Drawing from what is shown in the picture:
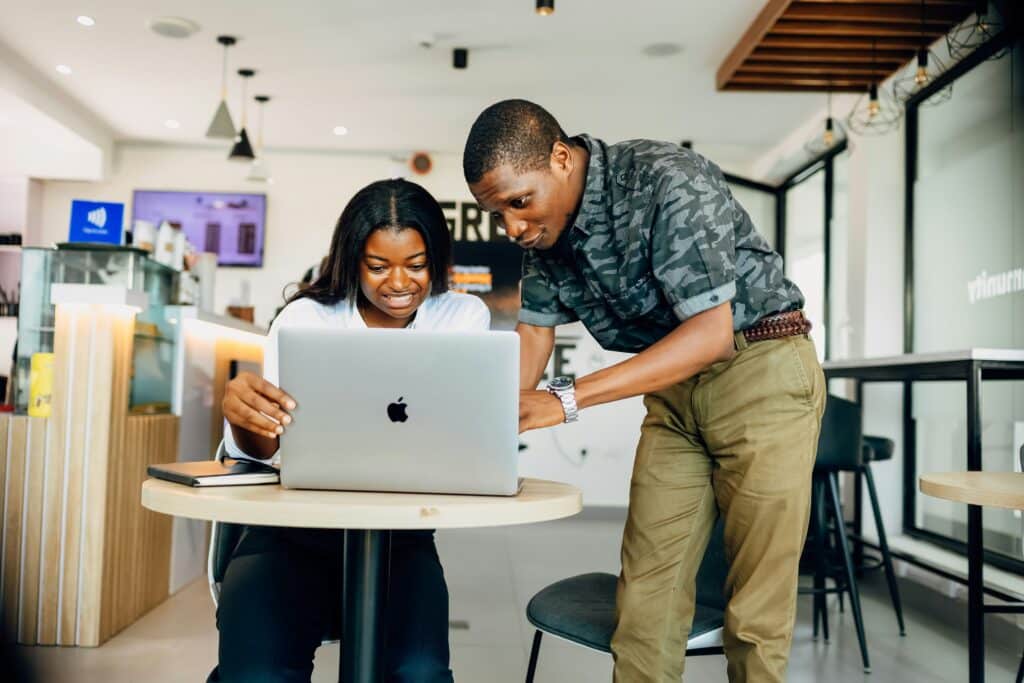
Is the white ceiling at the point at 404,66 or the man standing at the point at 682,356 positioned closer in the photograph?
the man standing at the point at 682,356

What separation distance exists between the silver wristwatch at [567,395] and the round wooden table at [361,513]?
0.35 ft

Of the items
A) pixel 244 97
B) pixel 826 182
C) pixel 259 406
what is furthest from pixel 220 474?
pixel 826 182

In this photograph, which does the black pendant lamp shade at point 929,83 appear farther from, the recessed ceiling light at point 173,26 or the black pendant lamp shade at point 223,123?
the recessed ceiling light at point 173,26

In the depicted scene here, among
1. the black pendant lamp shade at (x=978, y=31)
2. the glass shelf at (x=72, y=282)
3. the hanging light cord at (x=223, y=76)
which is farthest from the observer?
the hanging light cord at (x=223, y=76)

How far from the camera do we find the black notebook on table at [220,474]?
3.75 ft

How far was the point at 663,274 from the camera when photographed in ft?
4.74

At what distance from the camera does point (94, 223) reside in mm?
2930

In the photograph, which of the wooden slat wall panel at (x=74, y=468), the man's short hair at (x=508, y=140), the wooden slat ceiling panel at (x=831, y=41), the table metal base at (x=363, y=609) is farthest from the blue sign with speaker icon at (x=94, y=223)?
the wooden slat ceiling panel at (x=831, y=41)

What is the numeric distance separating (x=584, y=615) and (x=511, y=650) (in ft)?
3.90

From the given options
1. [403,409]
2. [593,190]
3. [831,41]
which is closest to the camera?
[403,409]

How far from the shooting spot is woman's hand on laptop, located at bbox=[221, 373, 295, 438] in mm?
1080

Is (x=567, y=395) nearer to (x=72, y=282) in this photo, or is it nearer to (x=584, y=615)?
(x=584, y=615)

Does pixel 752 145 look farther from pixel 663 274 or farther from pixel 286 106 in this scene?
pixel 663 274

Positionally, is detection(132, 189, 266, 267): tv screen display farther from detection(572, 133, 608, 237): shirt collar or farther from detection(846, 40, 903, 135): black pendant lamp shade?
detection(572, 133, 608, 237): shirt collar
